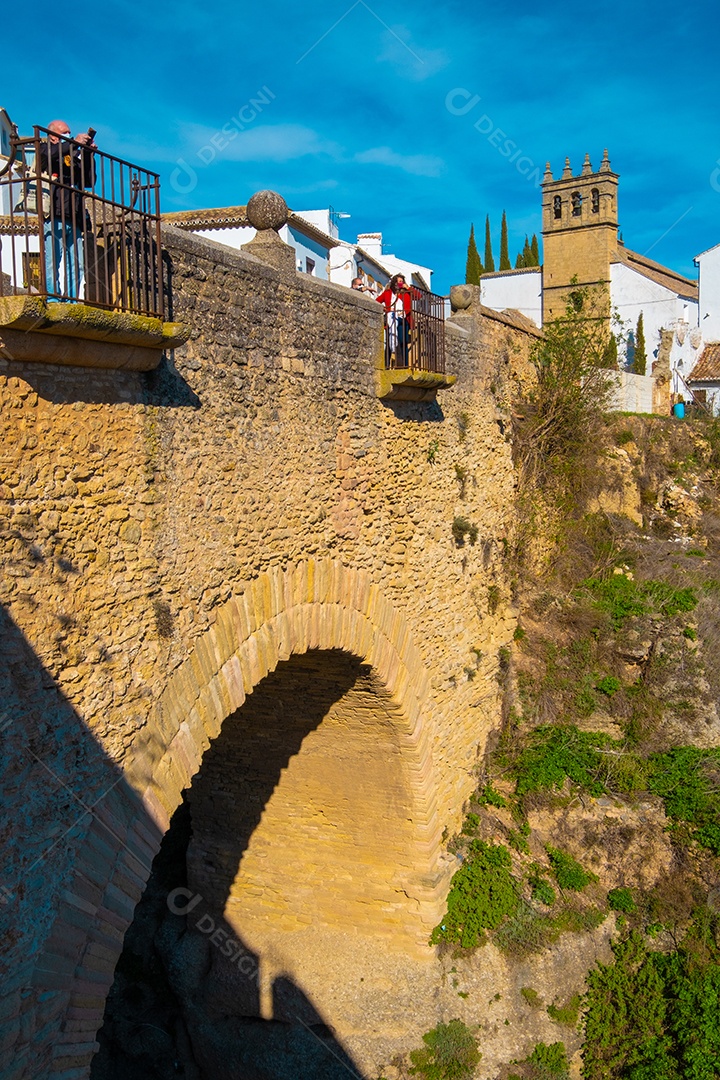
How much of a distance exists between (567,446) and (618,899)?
6.97 meters

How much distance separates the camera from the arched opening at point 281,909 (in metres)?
9.28

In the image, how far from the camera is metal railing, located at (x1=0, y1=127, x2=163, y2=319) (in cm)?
435

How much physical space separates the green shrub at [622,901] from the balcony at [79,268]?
311 inches

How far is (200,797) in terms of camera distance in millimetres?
9922

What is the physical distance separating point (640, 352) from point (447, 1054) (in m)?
21.6

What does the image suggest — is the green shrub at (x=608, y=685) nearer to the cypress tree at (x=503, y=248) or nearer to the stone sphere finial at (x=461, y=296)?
the stone sphere finial at (x=461, y=296)

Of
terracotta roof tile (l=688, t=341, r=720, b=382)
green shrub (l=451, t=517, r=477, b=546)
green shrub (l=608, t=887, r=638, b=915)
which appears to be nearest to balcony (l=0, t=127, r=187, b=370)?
green shrub (l=451, t=517, r=477, b=546)

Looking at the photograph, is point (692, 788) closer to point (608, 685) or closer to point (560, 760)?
point (560, 760)

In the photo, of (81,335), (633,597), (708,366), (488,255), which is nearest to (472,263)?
(488,255)

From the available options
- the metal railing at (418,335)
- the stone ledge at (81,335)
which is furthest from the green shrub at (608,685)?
the stone ledge at (81,335)

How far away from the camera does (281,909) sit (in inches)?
397

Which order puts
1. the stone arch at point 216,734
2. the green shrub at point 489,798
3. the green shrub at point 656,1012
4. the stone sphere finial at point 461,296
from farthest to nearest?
the stone sphere finial at point 461,296 < the green shrub at point 489,798 < the green shrub at point 656,1012 < the stone arch at point 216,734

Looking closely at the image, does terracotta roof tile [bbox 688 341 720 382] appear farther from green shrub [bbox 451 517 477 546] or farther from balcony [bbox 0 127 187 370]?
balcony [bbox 0 127 187 370]

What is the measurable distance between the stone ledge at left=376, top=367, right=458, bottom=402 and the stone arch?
5.88 ft
